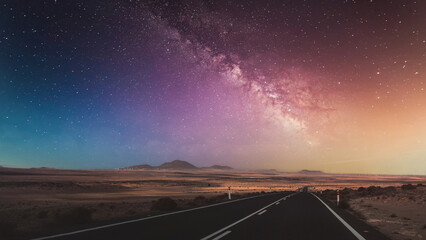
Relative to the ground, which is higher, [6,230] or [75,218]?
[6,230]

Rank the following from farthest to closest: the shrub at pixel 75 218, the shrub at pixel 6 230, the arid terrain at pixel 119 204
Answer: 1. the shrub at pixel 75 218
2. the arid terrain at pixel 119 204
3. the shrub at pixel 6 230

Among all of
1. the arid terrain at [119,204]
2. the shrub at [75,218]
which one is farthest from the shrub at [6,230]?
the shrub at [75,218]

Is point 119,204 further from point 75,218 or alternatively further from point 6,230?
point 6,230

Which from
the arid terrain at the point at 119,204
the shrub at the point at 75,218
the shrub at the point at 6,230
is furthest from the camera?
the shrub at the point at 75,218

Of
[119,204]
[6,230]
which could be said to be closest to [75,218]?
[6,230]

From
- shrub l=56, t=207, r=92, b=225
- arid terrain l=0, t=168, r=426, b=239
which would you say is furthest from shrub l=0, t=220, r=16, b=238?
shrub l=56, t=207, r=92, b=225

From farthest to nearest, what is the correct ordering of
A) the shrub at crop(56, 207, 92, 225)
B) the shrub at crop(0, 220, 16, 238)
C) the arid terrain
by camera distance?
1. the shrub at crop(56, 207, 92, 225)
2. the arid terrain
3. the shrub at crop(0, 220, 16, 238)

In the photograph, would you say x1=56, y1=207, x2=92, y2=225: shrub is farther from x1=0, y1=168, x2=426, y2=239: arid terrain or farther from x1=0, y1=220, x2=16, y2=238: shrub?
x1=0, y1=220, x2=16, y2=238: shrub

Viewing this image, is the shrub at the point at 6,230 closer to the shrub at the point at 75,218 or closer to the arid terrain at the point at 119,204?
the arid terrain at the point at 119,204

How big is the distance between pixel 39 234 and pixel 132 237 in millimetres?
2574

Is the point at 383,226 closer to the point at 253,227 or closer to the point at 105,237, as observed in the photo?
the point at 253,227

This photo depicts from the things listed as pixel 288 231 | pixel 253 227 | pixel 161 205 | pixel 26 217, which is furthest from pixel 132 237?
pixel 26 217

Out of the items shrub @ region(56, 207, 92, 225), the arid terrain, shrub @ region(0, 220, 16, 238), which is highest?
shrub @ region(0, 220, 16, 238)

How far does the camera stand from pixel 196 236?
26.0ft
